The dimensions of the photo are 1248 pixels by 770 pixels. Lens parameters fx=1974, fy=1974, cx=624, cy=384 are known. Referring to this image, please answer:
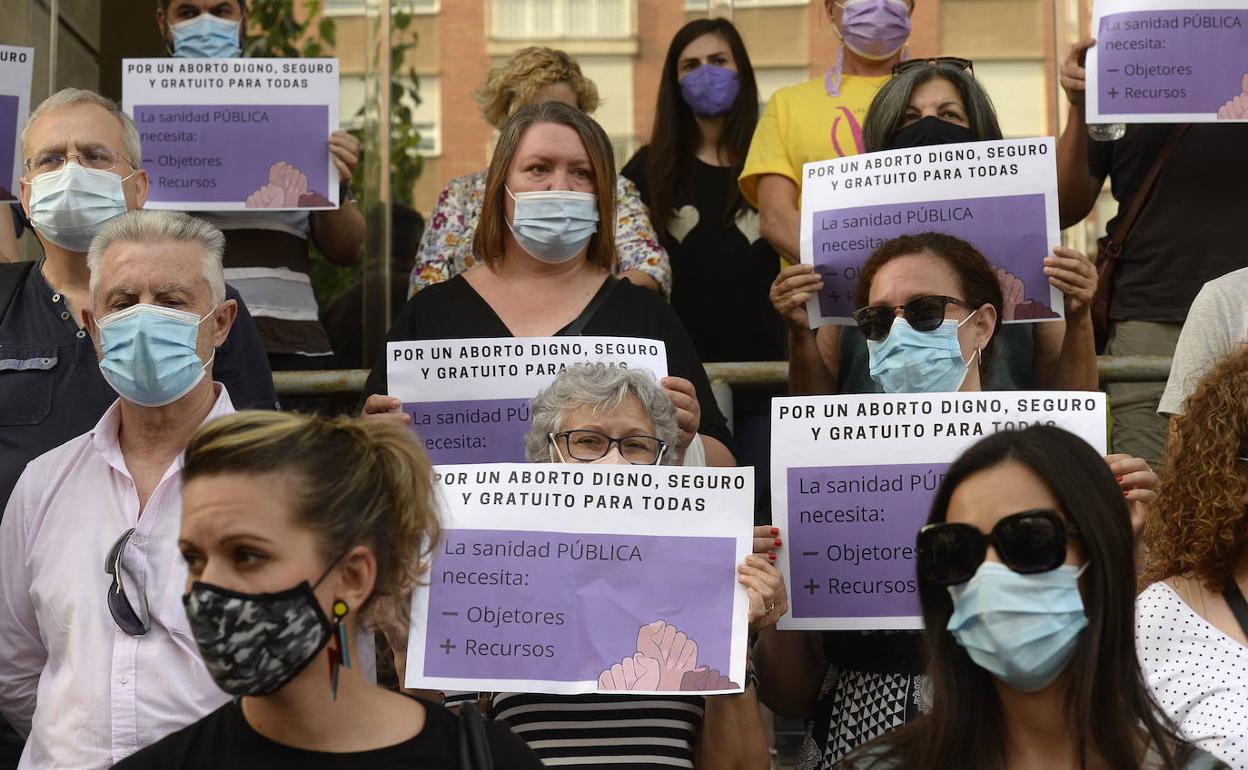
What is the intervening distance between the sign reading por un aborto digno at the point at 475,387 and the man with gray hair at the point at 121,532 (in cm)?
60

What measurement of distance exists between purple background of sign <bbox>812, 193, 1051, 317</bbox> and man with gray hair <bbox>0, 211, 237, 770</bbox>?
74.5 inches

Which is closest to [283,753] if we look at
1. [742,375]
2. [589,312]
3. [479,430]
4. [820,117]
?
[479,430]

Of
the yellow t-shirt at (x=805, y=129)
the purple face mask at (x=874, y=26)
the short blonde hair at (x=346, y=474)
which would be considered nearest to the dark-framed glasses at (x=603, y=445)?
the short blonde hair at (x=346, y=474)

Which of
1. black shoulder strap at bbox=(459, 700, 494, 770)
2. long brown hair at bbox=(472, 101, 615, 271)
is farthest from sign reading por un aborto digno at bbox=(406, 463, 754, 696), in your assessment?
long brown hair at bbox=(472, 101, 615, 271)

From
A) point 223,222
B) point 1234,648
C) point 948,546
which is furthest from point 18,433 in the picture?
point 1234,648

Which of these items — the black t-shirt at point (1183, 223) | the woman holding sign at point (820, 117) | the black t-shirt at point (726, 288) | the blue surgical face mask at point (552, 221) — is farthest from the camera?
the black t-shirt at point (726, 288)

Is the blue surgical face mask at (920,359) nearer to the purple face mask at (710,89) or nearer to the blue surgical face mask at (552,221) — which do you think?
the blue surgical face mask at (552,221)

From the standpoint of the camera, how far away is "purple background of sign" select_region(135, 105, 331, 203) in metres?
7.02

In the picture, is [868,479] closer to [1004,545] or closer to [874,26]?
[1004,545]

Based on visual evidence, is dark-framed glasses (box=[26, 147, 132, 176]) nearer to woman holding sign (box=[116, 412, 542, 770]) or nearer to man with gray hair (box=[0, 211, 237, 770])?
man with gray hair (box=[0, 211, 237, 770])

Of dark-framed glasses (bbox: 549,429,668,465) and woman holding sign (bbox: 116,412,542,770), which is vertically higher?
dark-framed glasses (bbox: 549,429,668,465)

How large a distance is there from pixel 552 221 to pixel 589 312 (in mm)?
313

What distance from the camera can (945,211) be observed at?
20.0ft

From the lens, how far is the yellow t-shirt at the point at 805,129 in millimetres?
7246
